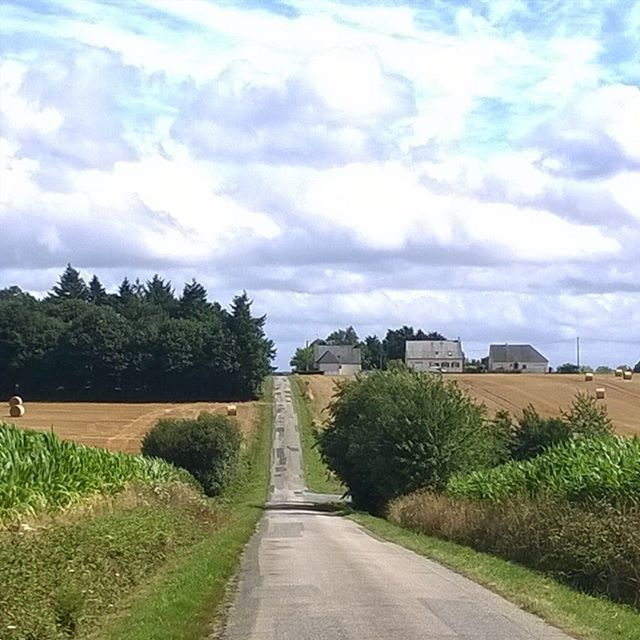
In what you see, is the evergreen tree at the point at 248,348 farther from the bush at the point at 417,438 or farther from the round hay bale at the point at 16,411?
the bush at the point at 417,438

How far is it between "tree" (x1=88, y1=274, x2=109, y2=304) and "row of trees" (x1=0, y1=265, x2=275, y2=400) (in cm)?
4657

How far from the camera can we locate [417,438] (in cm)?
5109

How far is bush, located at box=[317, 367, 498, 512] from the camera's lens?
49969 millimetres

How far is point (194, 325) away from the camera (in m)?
123

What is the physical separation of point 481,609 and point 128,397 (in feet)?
339

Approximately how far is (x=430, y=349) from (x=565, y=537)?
169 metres

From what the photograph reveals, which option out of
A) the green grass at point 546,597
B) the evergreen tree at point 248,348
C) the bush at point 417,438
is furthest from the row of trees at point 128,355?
the green grass at point 546,597

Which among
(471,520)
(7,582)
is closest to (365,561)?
(471,520)

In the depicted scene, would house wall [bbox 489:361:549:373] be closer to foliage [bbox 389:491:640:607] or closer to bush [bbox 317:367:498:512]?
bush [bbox 317:367:498:512]

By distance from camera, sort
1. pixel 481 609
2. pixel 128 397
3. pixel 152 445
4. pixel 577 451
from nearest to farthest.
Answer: pixel 481 609
pixel 577 451
pixel 152 445
pixel 128 397

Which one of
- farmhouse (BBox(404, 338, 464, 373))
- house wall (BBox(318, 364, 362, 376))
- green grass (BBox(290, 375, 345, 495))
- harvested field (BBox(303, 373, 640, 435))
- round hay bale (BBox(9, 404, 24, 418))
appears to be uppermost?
farmhouse (BBox(404, 338, 464, 373))

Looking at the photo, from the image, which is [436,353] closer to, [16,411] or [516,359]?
[516,359]

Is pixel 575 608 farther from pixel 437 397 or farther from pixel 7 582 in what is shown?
pixel 437 397

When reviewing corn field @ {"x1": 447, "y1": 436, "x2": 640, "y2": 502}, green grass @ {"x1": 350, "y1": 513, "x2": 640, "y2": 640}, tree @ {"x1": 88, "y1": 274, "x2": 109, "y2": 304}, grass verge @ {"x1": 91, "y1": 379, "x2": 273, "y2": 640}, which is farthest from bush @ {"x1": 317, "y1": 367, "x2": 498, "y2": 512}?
tree @ {"x1": 88, "y1": 274, "x2": 109, "y2": 304}
